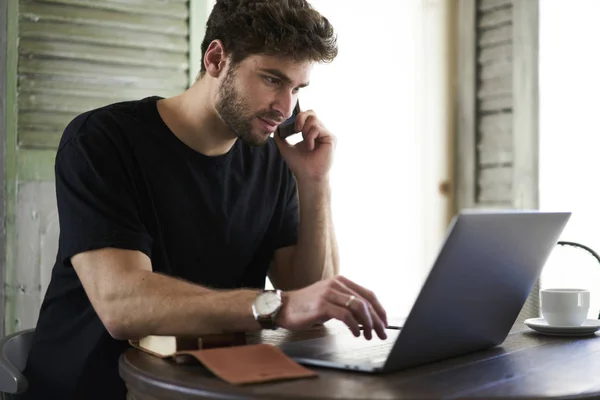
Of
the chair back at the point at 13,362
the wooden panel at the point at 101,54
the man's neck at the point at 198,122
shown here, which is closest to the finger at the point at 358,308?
the chair back at the point at 13,362

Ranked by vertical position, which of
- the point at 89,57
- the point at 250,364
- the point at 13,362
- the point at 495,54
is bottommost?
the point at 13,362

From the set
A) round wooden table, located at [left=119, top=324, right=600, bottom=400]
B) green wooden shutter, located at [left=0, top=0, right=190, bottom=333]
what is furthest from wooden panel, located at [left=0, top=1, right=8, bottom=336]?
round wooden table, located at [left=119, top=324, right=600, bottom=400]

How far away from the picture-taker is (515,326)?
5.66ft

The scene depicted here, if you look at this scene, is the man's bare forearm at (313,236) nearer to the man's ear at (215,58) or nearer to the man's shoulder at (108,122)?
the man's ear at (215,58)

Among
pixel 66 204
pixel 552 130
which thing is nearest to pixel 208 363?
pixel 66 204

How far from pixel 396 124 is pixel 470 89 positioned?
1.13ft

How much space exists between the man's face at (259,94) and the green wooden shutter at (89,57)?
0.83 meters

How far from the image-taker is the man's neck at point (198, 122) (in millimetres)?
1932


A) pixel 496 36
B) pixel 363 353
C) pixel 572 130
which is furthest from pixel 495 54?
pixel 363 353

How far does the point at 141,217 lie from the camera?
1773 millimetres

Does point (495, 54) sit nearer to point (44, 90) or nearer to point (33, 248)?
point (44, 90)

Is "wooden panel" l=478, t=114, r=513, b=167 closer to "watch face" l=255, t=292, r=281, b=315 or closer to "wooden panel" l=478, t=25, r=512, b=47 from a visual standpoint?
"wooden panel" l=478, t=25, r=512, b=47

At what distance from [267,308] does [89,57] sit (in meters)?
1.53

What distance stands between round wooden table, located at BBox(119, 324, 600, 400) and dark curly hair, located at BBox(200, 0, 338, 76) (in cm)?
80
